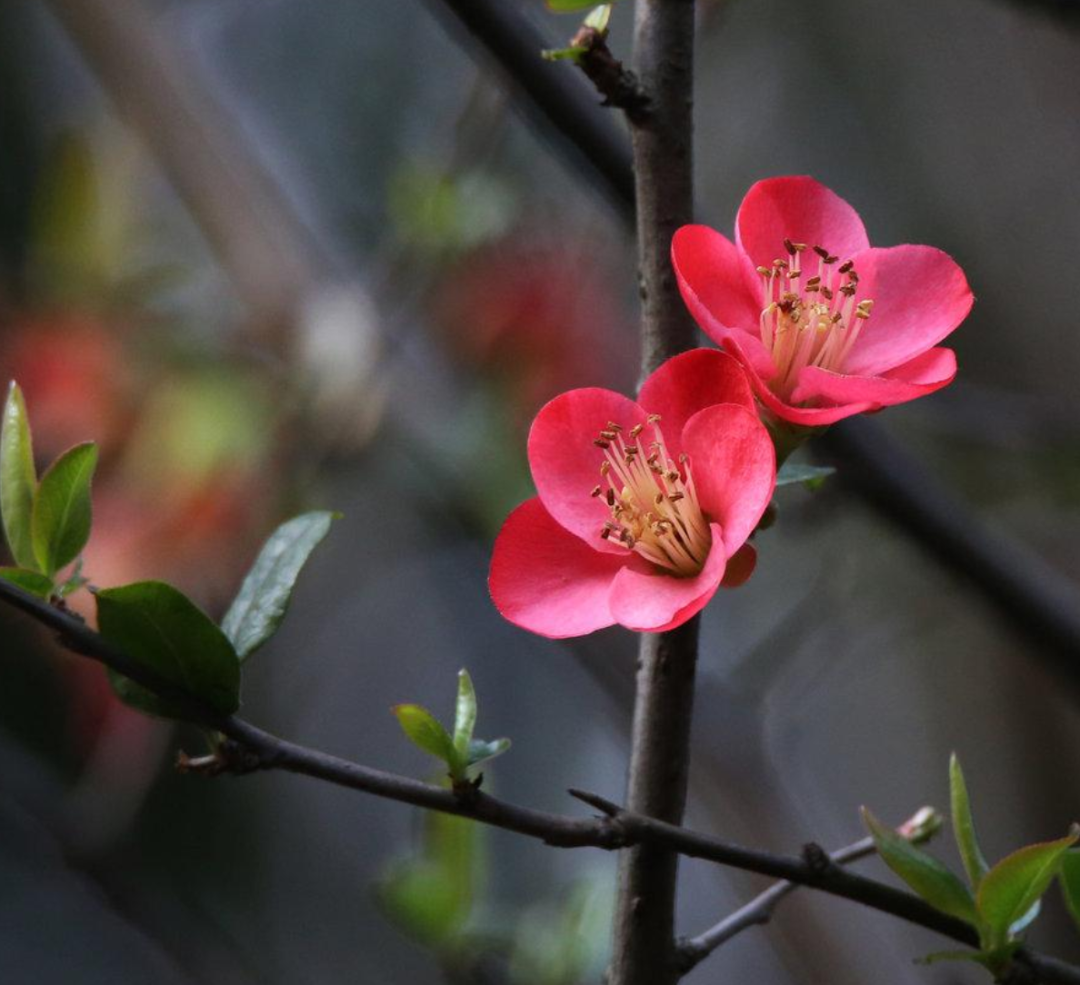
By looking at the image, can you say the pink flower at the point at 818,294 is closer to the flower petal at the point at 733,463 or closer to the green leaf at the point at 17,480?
the flower petal at the point at 733,463

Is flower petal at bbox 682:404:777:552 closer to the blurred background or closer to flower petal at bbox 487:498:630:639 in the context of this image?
flower petal at bbox 487:498:630:639

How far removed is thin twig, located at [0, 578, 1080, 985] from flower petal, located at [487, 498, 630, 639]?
54mm

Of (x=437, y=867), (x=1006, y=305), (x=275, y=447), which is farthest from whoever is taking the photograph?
(x=1006, y=305)

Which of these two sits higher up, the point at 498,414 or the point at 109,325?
A: the point at 109,325

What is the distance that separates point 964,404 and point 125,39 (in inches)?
43.4

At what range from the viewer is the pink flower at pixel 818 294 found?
0.42 metres

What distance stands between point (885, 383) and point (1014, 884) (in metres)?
0.16

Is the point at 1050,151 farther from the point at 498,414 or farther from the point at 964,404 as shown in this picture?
the point at 498,414

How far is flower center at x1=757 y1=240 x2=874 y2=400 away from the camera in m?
0.43

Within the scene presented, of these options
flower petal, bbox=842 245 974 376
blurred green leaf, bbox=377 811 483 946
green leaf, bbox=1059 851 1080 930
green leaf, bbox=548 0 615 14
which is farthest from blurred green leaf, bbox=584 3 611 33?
blurred green leaf, bbox=377 811 483 946

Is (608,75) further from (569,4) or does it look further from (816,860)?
(816,860)

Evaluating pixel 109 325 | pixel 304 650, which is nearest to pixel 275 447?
pixel 109 325

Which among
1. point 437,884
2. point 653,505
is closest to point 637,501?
A: point 653,505

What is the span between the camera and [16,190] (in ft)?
7.27
